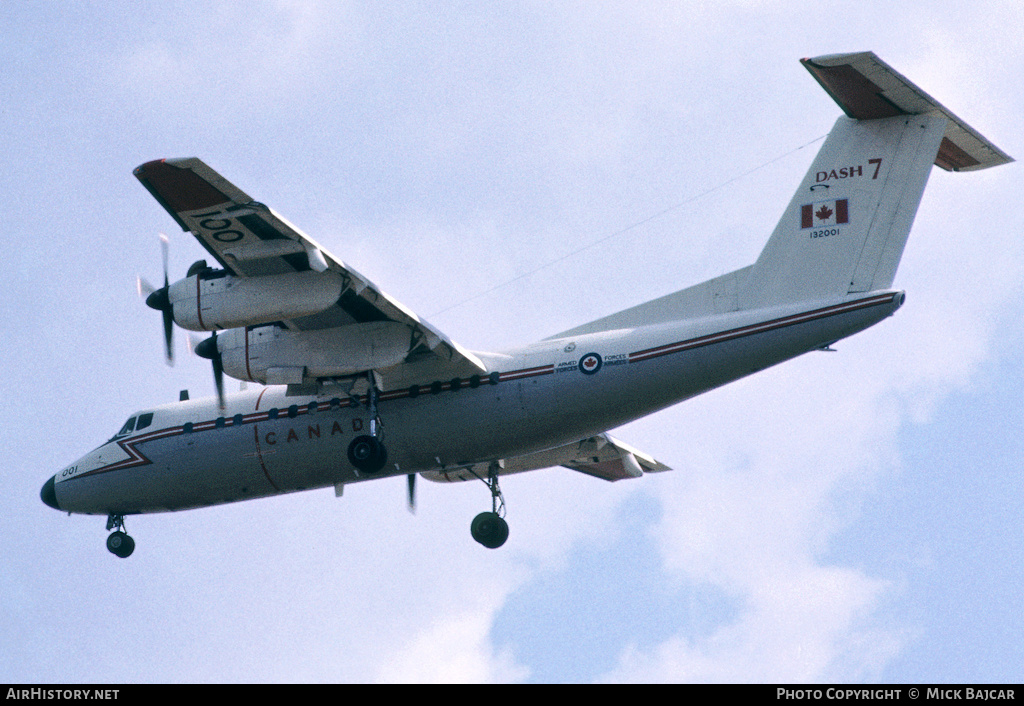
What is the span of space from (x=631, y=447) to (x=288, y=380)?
8.64m

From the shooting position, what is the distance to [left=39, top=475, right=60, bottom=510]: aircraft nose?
93.1ft

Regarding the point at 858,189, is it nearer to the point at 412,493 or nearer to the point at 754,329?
the point at 754,329

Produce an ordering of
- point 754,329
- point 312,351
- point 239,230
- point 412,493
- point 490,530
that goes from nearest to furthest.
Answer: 1. point 239,230
2. point 754,329
3. point 312,351
4. point 490,530
5. point 412,493

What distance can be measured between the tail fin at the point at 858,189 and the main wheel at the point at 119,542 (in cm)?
1303

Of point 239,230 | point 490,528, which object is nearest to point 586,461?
point 490,528

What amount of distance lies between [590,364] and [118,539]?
10619 millimetres

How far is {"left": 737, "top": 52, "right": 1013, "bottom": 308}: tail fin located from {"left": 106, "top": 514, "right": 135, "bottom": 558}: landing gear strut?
1302cm

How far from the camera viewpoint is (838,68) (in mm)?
21422

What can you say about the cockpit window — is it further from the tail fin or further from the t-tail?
the tail fin

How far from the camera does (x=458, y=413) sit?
24.0m

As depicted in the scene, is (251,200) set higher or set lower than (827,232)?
lower
